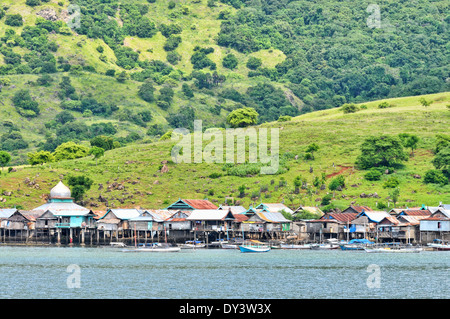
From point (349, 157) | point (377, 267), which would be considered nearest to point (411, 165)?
point (349, 157)

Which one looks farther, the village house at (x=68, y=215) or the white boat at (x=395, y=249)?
the village house at (x=68, y=215)

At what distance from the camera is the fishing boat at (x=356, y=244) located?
415 feet

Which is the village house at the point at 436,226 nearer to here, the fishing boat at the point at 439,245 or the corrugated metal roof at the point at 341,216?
the fishing boat at the point at 439,245

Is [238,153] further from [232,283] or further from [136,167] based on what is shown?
[232,283]

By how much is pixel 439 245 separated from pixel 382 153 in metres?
45.9

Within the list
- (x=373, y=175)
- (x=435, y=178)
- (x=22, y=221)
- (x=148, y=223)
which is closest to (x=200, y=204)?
(x=148, y=223)

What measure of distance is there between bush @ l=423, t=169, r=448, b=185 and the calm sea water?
38437mm

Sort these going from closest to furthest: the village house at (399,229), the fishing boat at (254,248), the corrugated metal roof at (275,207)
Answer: the fishing boat at (254,248)
the village house at (399,229)
the corrugated metal roof at (275,207)

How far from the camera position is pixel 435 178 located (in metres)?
155

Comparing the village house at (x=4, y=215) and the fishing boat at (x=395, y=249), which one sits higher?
the village house at (x=4, y=215)

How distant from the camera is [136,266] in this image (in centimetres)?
9612

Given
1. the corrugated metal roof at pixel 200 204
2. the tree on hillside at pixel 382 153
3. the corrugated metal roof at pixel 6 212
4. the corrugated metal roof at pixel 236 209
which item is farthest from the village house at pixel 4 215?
the tree on hillside at pixel 382 153

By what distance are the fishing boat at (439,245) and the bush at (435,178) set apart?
2786 centimetres

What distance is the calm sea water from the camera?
72.2 meters
